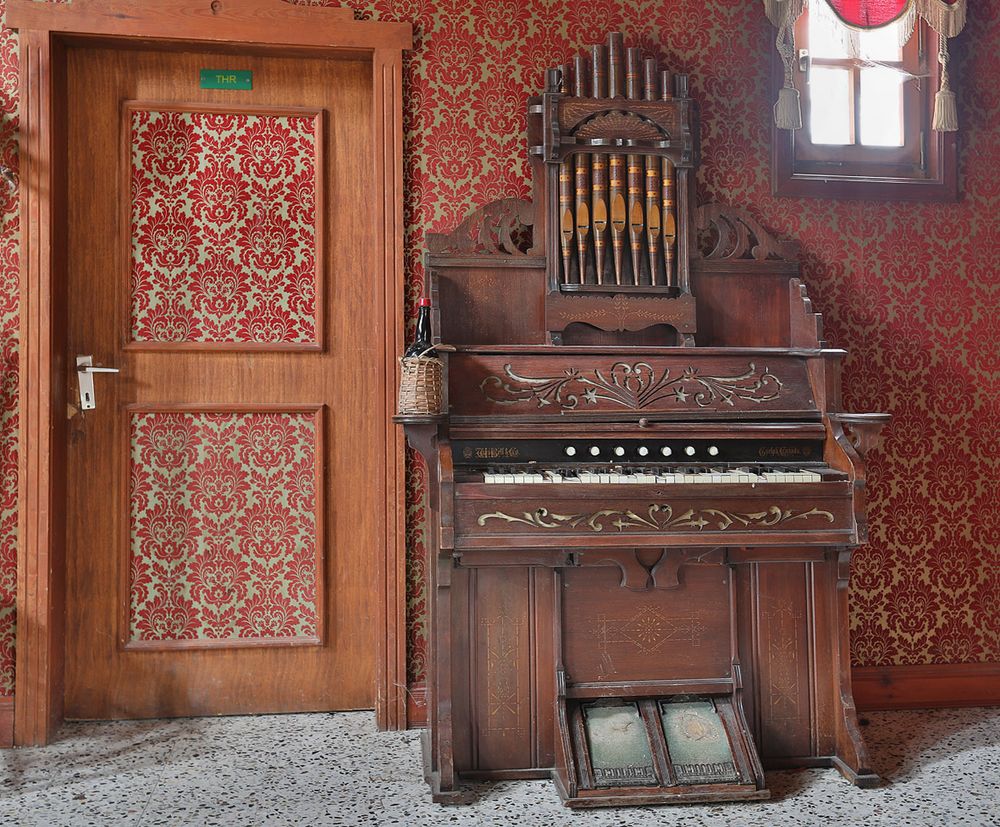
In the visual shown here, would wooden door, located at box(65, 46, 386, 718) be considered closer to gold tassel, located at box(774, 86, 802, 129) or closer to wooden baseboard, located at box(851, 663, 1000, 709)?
gold tassel, located at box(774, 86, 802, 129)

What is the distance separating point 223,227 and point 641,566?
5.92 ft

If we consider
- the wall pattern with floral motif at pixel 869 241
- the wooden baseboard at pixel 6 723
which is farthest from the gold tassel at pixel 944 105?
the wooden baseboard at pixel 6 723

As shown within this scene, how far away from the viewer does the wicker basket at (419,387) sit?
2270 mm

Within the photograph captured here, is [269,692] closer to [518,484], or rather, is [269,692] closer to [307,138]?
[518,484]

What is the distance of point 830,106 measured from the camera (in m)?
3.11

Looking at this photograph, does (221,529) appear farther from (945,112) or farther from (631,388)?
(945,112)

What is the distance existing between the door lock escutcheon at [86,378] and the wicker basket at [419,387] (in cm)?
120

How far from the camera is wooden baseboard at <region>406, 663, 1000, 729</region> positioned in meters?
3.01

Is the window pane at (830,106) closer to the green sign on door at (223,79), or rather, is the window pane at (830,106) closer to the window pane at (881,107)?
the window pane at (881,107)

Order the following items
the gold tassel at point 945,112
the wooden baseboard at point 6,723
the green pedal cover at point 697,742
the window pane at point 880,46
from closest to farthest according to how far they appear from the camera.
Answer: the green pedal cover at point 697,742 < the wooden baseboard at point 6,723 < the gold tassel at point 945,112 < the window pane at point 880,46

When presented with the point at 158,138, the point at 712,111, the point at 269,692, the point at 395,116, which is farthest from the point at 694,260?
the point at 269,692

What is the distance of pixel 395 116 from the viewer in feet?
9.33

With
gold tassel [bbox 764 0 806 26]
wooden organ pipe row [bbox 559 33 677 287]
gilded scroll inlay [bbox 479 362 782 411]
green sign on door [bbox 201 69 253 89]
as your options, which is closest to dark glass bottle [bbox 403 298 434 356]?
gilded scroll inlay [bbox 479 362 782 411]

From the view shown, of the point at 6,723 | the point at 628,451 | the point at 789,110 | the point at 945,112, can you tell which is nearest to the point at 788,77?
the point at 789,110
